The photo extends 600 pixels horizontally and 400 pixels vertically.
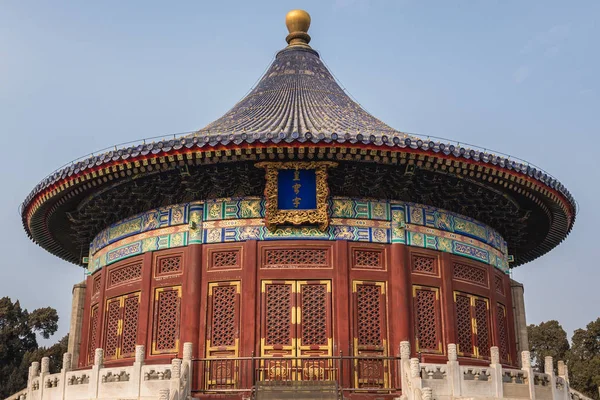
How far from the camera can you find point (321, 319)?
55.0 ft

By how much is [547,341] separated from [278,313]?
100ft

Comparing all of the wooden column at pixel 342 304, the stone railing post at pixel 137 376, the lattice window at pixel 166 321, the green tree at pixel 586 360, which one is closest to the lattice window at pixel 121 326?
the lattice window at pixel 166 321

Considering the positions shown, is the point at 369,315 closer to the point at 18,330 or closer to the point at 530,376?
the point at 530,376

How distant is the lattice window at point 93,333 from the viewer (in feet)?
63.1

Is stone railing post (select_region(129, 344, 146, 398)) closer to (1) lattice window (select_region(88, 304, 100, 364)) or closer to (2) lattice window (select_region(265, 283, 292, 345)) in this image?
(2) lattice window (select_region(265, 283, 292, 345))

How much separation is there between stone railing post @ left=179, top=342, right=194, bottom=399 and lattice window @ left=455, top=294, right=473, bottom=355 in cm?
598

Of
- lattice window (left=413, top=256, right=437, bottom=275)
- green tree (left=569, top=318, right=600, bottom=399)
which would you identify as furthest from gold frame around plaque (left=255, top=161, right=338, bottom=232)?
green tree (left=569, top=318, right=600, bottom=399)

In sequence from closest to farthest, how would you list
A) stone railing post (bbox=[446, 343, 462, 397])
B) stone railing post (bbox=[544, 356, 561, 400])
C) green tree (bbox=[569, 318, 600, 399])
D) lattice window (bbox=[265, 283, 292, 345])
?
stone railing post (bbox=[446, 343, 462, 397])
stone railing post (bbox=[544, 356, 561, 400])
lattice window (bbox=[265, 283, 292, 345])
green tree (bbox=[569, 318, 600, 399])

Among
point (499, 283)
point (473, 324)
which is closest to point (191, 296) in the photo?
point (473, 324)

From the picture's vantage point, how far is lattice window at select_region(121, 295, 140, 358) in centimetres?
1797

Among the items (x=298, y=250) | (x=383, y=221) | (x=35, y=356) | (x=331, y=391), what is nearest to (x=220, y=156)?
(x=298, y=250)

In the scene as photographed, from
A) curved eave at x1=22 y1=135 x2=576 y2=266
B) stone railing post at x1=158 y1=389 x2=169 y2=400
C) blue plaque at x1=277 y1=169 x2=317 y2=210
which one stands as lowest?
stone railing post at x1=158 y1=389 x2=169 y2=400

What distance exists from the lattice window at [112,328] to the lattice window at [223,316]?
275cm

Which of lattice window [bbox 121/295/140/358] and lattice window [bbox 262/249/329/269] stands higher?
lattice window [bbox 262/249/329/269]
